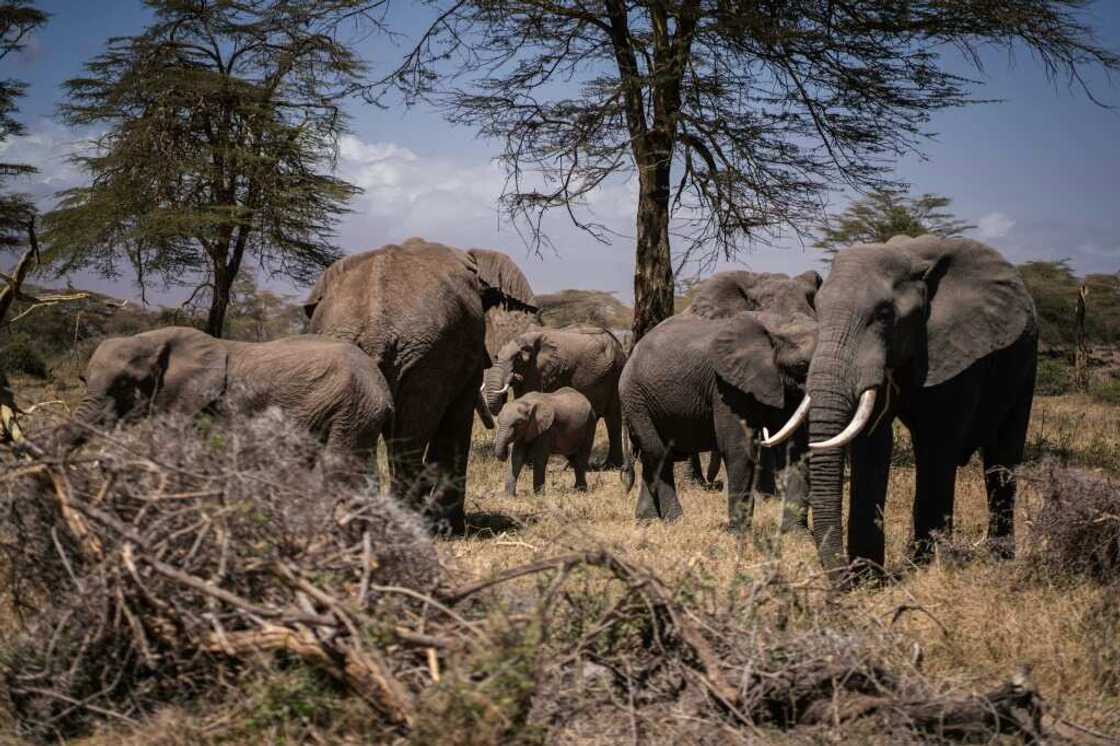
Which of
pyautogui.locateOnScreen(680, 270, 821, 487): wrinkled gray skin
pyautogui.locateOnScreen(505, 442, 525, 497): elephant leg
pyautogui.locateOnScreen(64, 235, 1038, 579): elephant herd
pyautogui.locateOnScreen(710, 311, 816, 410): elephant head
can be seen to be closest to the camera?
pyautogui.locateOnScreen(64, 235, 1038, 579): elephant herd

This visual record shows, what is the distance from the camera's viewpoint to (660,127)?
13.9 metres

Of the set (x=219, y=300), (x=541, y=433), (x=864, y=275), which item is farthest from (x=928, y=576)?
(x=219, y=300)

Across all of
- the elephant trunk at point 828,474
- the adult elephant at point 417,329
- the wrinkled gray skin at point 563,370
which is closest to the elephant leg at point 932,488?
the elephant trunk at point 828,474

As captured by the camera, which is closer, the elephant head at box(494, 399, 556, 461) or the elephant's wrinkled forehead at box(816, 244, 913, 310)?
the elephant's wrinkled forehead at box(816, 244, 913, 310)

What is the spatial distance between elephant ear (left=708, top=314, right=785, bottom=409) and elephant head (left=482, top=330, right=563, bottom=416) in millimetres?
7286

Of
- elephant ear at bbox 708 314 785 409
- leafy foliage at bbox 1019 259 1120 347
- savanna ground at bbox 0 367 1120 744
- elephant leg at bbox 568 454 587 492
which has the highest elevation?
leafy foliage at bbox 1019 259 1120 347

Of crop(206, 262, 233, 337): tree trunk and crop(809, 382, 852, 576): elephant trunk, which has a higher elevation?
crop(206, 262, 233, 337): tree trunk

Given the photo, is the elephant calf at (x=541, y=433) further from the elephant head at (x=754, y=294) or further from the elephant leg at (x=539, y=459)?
the elephant head at (x=754, y=294)

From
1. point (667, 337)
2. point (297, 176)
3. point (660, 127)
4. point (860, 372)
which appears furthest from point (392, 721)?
point (297, 176)

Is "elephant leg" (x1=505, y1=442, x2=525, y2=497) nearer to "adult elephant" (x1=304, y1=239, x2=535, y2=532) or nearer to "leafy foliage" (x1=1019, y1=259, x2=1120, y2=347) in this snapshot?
"adult elephant" (x1=304, y1=239, x2=535, y2=532)

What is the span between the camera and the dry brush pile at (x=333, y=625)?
352cm

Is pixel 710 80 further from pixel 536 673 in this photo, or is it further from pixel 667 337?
pixel 536 673

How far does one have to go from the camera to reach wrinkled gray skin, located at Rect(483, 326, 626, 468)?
Answer: 50.9 feet

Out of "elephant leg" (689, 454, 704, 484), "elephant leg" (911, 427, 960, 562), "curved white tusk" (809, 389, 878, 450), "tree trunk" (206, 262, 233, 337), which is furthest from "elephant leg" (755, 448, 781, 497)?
"tree trunk" (206, 262, 233, 337)
